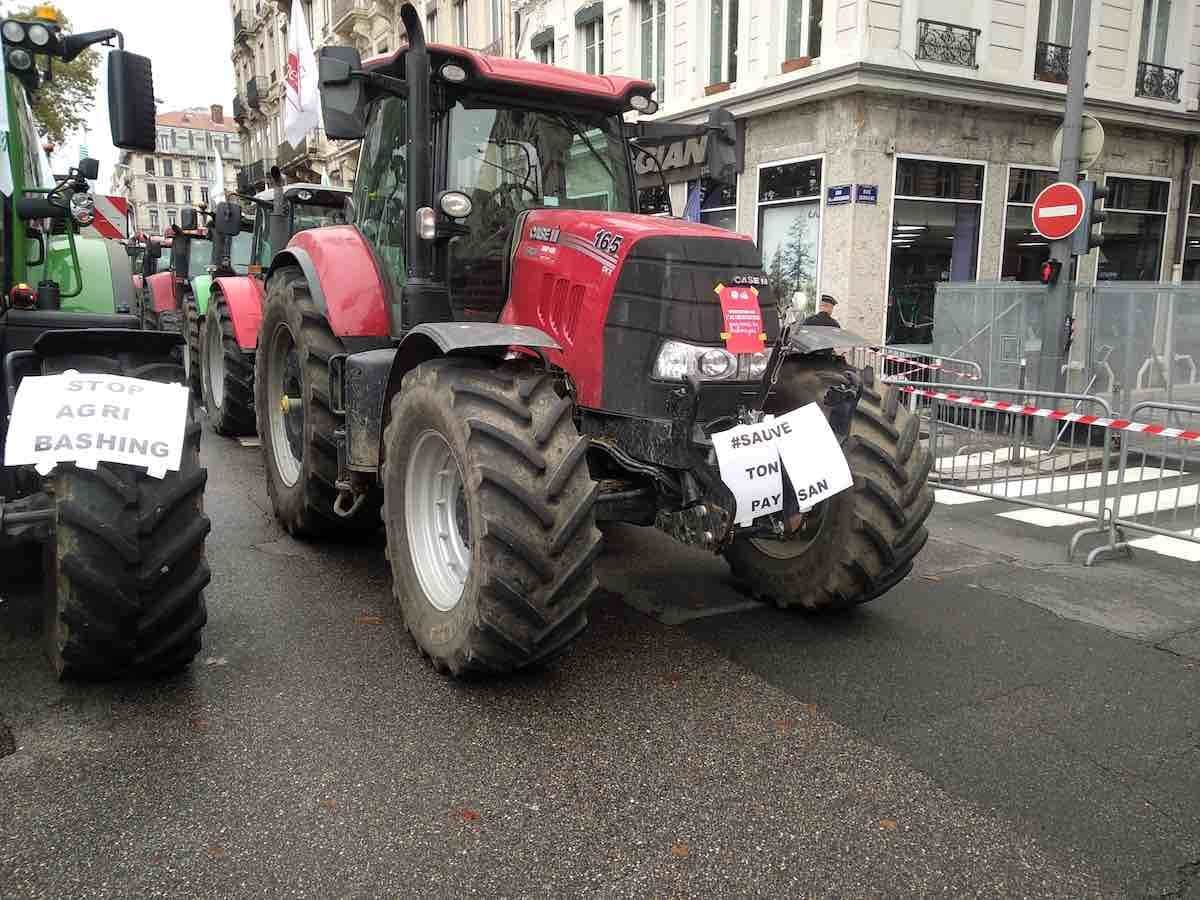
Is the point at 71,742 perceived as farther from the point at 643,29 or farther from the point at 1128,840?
the point at 643,29

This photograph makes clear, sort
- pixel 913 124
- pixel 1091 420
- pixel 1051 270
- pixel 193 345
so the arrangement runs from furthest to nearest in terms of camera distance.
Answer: pixel 913 124 → pixel 193 345 → pixel 1051 270 → pixel 1091 420

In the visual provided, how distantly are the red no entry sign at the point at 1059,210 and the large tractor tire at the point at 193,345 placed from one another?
9.20 meters

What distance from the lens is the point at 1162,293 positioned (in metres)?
10.2

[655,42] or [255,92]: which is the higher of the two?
[255,92]

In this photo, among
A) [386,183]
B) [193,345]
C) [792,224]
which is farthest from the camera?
[792,224]

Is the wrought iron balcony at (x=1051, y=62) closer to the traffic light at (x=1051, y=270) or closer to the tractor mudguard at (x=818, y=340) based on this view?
the traffic light at (x=1051, y=270)

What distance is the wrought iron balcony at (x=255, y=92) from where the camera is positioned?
1718 inches

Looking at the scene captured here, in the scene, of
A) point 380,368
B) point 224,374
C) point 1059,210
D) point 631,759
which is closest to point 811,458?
point 631,759

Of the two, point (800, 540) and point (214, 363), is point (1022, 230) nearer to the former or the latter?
point (214, 363)

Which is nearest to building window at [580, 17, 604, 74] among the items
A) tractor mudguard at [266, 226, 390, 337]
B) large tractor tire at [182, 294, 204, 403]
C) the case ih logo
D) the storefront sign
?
the storefront sign

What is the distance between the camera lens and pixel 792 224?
1423 cm

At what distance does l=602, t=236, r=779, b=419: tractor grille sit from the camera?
373 cm

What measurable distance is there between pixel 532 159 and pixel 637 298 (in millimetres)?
1261

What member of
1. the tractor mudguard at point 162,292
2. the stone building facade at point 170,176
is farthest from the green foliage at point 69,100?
the stone building facade at point 170,176
